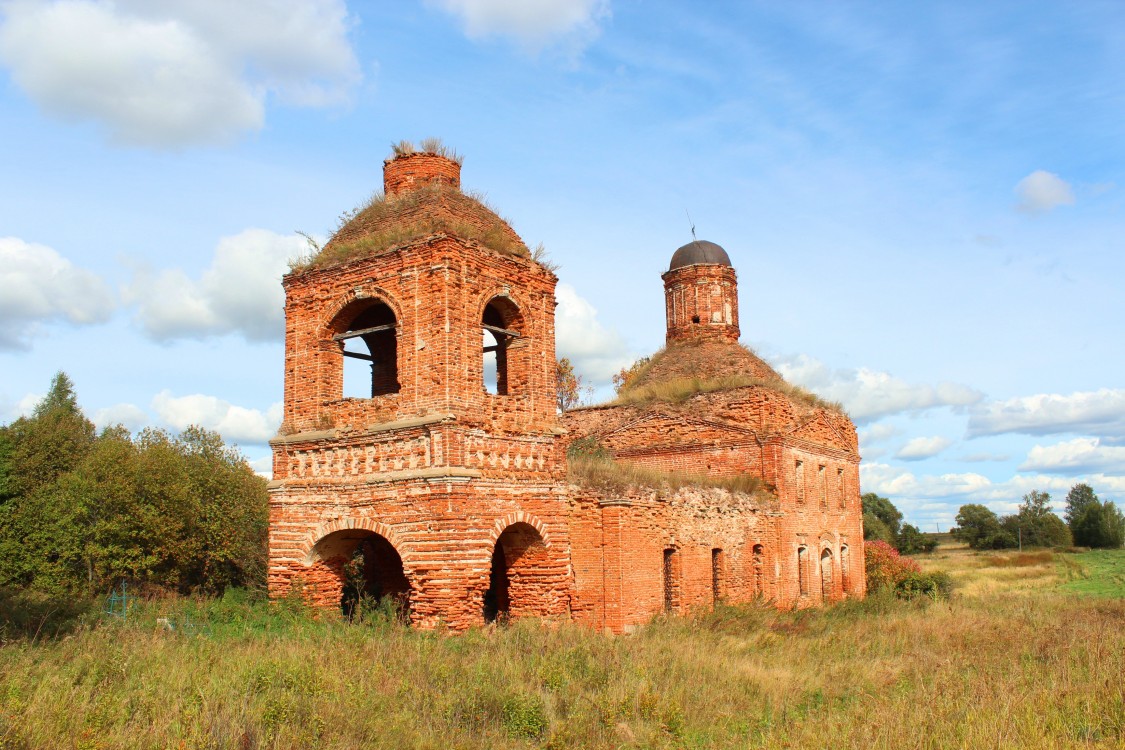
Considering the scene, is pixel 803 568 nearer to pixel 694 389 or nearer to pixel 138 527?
pixel 694 389

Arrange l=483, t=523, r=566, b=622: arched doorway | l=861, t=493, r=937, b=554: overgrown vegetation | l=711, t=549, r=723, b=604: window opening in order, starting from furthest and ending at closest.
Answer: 1. l=861, t=493, r=937, b=554: overgrown vegetation
2. l=711, t=549, r=723, b=604: window opening
3. l=483, t=523, r=566, b=622: arched doorway

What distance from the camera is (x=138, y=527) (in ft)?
65.6

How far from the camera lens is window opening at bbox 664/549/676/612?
15.7m

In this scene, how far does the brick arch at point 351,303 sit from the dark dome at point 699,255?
47.8ft

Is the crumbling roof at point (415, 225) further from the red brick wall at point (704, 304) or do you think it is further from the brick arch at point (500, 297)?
the red brick wall at point (704, 304)

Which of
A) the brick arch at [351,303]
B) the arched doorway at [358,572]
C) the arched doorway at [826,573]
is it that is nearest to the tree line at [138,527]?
the arched doorway at [358,572]

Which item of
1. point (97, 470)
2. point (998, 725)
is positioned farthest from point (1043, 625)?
point (97, 470)

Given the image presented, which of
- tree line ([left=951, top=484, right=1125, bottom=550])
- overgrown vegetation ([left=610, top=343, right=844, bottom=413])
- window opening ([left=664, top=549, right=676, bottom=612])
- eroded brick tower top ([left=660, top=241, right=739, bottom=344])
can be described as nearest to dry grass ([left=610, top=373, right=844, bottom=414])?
overgrown vegetation ([left=610, top=343, right=844, bottom=413])

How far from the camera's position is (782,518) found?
65.0ft

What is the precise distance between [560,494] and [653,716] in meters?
5.27

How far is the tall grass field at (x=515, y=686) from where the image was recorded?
7.51m

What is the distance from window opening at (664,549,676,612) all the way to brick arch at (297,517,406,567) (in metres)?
5.15

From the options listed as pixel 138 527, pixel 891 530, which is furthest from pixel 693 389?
pixel 891 530

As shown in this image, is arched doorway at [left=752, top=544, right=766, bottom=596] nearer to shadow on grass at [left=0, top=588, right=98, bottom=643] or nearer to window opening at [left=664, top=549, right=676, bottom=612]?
window opening at [left=664, top=549, right=676, bottom=612]
